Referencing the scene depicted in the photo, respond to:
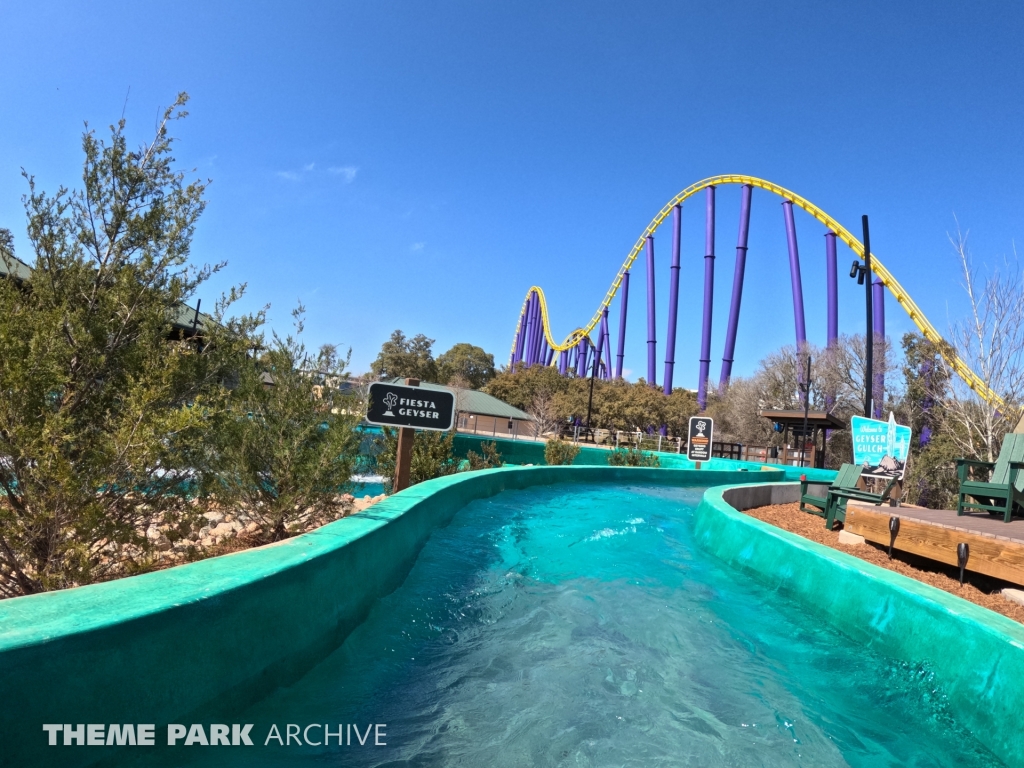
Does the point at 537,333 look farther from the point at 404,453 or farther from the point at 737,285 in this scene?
the point at 404,453

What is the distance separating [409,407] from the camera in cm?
644

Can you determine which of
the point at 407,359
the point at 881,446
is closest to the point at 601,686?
the point at 881,446

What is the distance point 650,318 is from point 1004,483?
191ft

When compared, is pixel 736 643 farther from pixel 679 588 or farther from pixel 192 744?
pixel 192 744

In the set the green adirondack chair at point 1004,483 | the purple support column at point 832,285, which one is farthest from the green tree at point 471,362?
the green adirondack chair at point 1004,483

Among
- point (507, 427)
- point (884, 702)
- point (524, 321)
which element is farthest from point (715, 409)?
point (884, 702)

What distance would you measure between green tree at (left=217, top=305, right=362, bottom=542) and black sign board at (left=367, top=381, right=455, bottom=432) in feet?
1.77

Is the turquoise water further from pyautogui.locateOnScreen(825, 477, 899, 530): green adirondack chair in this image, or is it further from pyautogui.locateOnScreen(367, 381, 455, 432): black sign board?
pyautogui.locateOnScreen(825, 477, 899, 530): green adirondack chair

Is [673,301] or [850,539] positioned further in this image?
[673,301]

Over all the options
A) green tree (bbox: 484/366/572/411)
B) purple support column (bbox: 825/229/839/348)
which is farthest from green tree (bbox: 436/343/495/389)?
purple support column (bbox: 825/229/839/348)

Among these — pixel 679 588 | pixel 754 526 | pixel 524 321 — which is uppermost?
pixel 524 321

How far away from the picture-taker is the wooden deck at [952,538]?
4504 millimetres

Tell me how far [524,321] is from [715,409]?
1874 inches

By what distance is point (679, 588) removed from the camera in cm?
535
